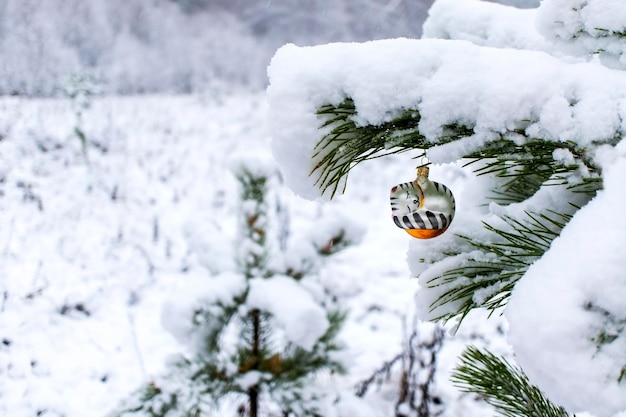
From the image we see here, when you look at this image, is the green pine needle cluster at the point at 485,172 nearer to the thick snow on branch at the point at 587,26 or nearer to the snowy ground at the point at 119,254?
the thick snow on branch at the point at 587,26

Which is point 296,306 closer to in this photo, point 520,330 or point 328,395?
point 328,395

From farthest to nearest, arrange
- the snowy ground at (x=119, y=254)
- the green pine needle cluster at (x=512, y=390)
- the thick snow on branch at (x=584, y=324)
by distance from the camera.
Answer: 1. the snowy ground at (x=119, y=254)
2. the green pine needle cluster at (x=512, y=390)
3. the thick snow on branch at (x=584, y=324)

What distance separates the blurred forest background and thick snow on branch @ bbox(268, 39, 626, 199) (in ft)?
13.8

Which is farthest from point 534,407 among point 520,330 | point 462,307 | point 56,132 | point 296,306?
point 56,132

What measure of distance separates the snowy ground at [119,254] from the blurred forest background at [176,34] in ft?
1.46

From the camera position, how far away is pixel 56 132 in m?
4.71

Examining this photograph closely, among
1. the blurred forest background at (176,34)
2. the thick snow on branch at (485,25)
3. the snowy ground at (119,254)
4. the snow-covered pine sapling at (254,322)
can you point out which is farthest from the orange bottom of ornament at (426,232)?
the blurred forest background at (176,34)

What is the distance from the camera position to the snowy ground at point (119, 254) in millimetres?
2428

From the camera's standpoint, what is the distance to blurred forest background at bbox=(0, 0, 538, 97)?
462 centimetres

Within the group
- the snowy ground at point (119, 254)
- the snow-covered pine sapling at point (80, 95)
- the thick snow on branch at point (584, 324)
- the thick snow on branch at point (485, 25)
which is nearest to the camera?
the thick snow on branch at point (584, 324)

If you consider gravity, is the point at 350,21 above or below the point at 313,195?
above

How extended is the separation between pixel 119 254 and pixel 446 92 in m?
4.00

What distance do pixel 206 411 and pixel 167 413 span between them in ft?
0.52

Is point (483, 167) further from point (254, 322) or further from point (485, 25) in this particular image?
point (254, 322)
